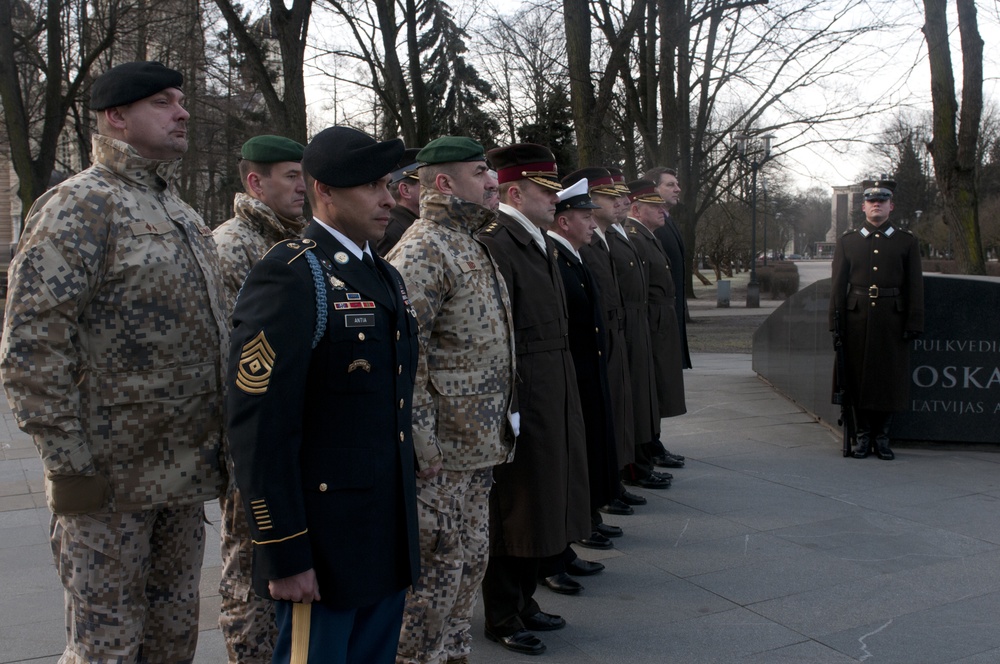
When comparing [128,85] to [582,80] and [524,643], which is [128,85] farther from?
[582,80]

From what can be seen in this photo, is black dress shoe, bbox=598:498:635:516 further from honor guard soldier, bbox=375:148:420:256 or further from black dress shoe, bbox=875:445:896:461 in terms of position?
black dress shoe, bbox=875:445:896:461

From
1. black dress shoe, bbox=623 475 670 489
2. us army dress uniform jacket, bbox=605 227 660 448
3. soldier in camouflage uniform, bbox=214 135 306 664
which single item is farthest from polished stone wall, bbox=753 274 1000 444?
soldier in camouflage uniform, bbox=214 135 306 664

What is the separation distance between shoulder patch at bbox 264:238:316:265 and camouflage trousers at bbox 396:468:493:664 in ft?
3.74

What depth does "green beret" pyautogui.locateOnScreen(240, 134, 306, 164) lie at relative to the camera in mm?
4242

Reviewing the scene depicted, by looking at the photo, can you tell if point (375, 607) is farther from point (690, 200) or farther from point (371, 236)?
point (690, 200)

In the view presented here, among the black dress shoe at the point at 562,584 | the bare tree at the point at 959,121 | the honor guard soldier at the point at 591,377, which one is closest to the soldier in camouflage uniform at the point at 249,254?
the honor guard soldier at the point at 591,377

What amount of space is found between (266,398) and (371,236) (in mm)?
626

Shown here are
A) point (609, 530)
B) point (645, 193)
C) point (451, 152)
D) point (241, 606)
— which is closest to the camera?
point (241, 606)

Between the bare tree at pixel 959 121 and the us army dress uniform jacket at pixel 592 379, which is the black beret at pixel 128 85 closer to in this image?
the us army dress uniform jacket at pixel 592 379

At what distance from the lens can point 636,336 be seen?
22.4 feet

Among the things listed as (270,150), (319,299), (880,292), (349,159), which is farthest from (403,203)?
(880,292)

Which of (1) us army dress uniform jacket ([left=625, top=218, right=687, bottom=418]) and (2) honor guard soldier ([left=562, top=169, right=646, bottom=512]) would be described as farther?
(1) us army dress uniform jacket ([left=625, top=218, right=687, bottom=418])

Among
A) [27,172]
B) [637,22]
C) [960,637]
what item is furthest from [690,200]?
[960,637]

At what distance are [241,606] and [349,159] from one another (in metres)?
1.67
